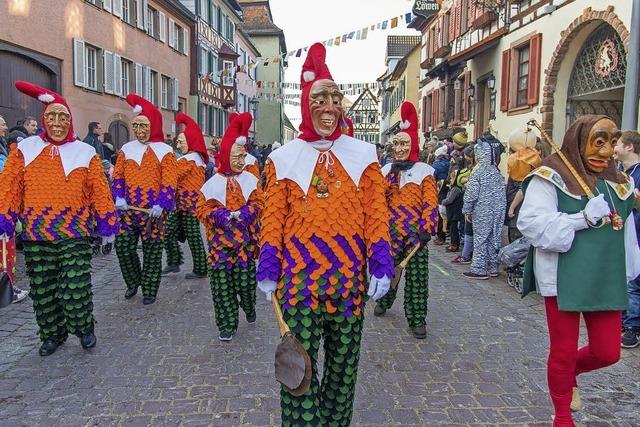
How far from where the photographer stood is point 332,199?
9.93ft

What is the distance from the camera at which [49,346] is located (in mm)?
4809

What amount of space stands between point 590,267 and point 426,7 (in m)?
23.5

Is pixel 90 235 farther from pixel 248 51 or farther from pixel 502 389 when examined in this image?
pixel 248 51

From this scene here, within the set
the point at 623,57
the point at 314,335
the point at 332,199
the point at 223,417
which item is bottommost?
the point at 223,417

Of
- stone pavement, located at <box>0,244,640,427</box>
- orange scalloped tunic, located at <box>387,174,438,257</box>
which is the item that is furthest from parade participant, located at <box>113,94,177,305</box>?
orange scalloped tunic, located at <box>387,174,438,257</box>

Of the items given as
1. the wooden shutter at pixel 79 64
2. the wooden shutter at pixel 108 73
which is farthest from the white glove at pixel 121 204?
the wooden shutter at pixel 108 73

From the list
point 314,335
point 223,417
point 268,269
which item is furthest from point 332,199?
point 223,417

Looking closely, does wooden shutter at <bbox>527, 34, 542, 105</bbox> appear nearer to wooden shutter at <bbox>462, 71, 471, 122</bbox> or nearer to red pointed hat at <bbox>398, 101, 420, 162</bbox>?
wooden shutter at <bbox>462, 71, 471, 122</bbox>

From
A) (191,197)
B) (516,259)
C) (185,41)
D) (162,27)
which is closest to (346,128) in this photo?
(516,259)

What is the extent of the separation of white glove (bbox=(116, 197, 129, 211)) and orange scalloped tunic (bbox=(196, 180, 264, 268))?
1.26 metres

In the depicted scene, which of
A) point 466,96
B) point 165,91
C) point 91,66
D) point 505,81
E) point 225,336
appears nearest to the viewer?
point 225,336

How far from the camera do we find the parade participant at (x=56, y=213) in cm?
455

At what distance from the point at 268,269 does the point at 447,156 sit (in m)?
9.30

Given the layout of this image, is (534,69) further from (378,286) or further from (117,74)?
(378,286)
